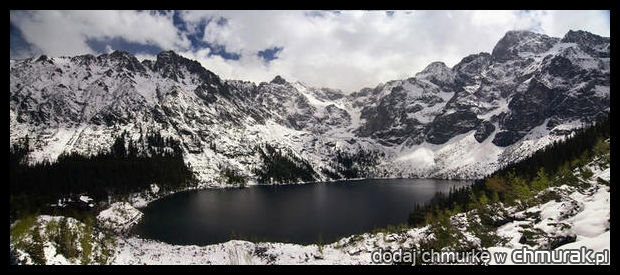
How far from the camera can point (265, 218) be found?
136 meters

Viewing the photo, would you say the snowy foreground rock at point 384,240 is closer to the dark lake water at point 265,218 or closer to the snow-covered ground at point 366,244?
the snow-covered ground at point 366,244

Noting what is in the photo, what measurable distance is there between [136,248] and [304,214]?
7255 centimetres

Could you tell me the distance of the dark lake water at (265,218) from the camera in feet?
356

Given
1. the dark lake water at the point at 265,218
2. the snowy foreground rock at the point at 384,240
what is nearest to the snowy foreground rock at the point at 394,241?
the snowy foreground rock at the point at 384,240

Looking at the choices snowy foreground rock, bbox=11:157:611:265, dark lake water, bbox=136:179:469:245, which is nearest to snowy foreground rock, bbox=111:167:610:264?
snowy foreground rock, bbox=11:157:611:265

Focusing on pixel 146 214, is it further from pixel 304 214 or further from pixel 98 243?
pixel 98 243

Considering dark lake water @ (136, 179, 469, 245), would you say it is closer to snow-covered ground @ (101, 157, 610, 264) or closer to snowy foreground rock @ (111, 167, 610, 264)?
snow-covered ground @ (101, 157, 610, 264)

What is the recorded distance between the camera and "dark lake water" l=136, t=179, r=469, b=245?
108 m

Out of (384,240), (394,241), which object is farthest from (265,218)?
(394,241)

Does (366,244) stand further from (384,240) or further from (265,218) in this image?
(265,218)

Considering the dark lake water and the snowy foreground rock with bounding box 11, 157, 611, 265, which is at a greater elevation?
the snowy foreground rock with bounding box 11, 157, 611, 265

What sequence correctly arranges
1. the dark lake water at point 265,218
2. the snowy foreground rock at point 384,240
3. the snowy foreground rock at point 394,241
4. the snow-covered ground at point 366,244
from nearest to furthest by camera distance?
the snowy foreground rock at point 384,240 < the snowy foreground rock at point 394,241 < the snow-covered ground at point 366,244 < the dark lake water at point 265,218

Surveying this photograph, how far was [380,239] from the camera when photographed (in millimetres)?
73625
